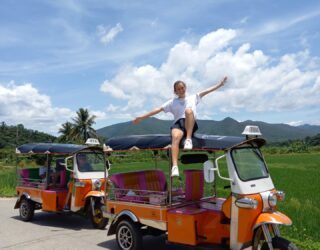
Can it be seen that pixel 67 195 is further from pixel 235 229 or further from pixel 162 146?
pixel 235 229

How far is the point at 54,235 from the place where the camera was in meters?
9.64

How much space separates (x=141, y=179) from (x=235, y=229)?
297 cm

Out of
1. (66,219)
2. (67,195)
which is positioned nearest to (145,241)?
(67,195)

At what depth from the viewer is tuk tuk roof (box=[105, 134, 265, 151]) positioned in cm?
649

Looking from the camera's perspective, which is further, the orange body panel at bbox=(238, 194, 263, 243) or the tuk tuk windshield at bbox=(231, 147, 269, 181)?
the tuk tuk windshield at bbox=(231, 147, 269, 181)

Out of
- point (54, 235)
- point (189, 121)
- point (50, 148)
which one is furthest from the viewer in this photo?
point (50, 148)

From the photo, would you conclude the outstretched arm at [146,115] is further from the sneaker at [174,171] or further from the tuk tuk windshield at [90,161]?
the tuk tuk windshield at [90,161]

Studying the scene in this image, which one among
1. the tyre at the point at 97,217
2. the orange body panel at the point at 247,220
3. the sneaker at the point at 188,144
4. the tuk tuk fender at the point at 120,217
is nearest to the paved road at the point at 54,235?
the tyre at the point at 97,217

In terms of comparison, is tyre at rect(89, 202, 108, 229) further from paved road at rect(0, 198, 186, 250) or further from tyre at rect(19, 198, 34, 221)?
tyre at rect(19, 198, 34, 221)

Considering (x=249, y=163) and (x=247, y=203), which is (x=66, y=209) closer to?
(x=249, y=163)

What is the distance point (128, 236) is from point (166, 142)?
6.78 feet

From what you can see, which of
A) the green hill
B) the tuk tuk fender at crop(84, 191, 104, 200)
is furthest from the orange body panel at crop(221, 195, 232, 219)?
the green hill

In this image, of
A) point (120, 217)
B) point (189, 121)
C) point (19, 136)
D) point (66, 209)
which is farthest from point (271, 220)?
point (19, 136)

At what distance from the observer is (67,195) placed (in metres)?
11.2
